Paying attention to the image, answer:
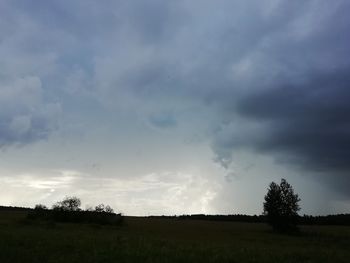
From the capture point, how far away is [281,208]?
384 ft

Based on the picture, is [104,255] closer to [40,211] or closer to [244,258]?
[244,258]

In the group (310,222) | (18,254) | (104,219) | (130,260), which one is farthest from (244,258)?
(310,222)

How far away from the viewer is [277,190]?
120250 mm

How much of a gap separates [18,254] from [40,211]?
86110 millimetres

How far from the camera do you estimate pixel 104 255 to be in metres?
30.3

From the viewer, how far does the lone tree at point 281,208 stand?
11562 centimetres

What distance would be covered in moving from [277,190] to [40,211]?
5362cm

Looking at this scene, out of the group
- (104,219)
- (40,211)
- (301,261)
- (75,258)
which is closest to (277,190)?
(104,219)

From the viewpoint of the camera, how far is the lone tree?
115625 millimetres

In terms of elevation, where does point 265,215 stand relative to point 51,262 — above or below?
above

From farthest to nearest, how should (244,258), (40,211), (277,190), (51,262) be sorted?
(277,190)
(40,211)
(244,258)
(51,262)

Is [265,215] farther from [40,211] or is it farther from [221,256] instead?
[221,256]

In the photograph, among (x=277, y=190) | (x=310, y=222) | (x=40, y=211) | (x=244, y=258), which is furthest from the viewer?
(x=310, y=222)

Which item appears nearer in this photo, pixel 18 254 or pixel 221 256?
pixel 18 254
